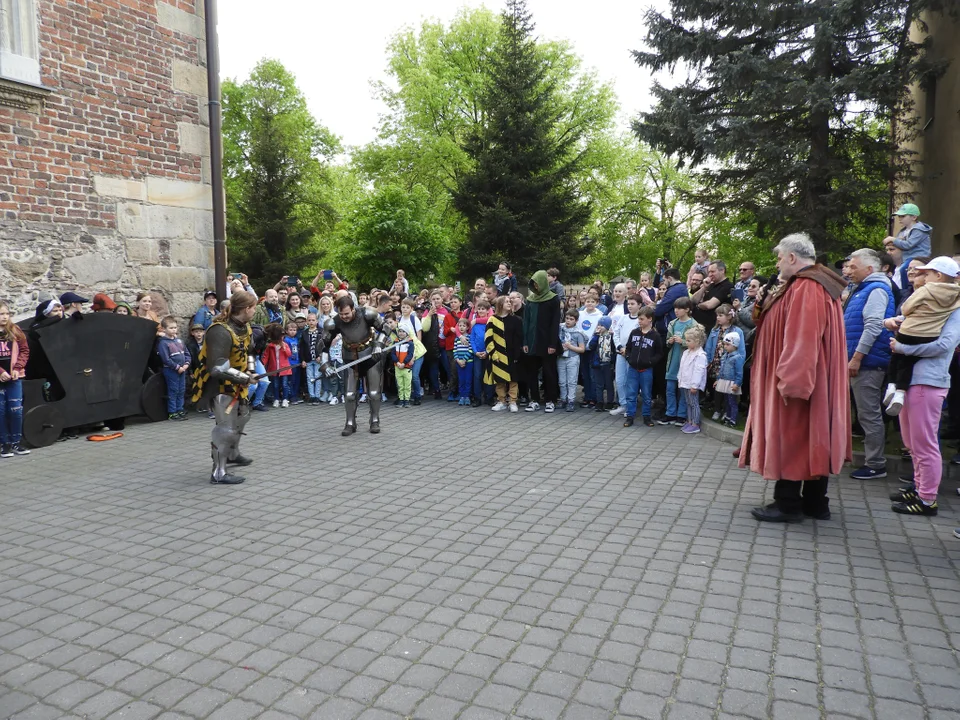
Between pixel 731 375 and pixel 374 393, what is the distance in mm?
4663

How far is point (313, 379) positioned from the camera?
1223cm

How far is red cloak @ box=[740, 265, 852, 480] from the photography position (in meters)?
5.19

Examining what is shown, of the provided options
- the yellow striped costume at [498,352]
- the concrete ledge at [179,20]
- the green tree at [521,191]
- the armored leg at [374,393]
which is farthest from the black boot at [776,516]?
the green tree at [521,191]

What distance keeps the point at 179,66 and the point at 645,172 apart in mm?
28105

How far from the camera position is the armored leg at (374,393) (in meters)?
9.35

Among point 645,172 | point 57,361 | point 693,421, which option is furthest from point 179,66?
point 645,172

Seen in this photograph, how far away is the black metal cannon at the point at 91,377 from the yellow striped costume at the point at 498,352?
195 inches

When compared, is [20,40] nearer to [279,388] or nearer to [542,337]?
[279,388]

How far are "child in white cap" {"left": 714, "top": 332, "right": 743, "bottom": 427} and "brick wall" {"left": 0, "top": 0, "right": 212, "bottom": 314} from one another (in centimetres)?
838

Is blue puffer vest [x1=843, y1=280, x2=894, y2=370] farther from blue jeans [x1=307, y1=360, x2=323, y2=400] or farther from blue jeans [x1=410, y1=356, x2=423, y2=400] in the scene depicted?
blue jeans [x1=307, y1=360, x2=323, y2=400]

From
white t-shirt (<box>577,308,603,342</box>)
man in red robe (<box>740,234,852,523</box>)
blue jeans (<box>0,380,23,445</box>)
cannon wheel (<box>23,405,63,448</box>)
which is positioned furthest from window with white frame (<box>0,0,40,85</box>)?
man in red robe (<box>740,234,852,523</box>)

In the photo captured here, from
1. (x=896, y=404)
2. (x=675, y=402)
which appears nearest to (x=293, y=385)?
(x=675, y=402)

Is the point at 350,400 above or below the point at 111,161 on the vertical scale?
below

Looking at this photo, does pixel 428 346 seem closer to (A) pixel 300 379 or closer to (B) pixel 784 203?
(A) pixel 300 379
